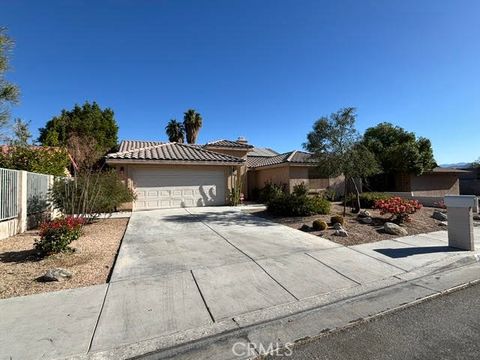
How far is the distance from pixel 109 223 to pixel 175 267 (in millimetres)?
6465

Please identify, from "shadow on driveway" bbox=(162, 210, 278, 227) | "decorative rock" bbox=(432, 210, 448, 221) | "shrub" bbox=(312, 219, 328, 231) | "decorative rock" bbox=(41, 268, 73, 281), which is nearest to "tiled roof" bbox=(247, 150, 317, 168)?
"shadow on driveway" bbox=(162, 210, 278, 227)

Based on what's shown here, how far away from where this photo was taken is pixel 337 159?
11656 mm

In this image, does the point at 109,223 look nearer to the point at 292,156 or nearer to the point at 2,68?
the point at 2,68

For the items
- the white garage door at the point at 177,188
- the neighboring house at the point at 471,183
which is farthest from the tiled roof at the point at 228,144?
the neighboring house at the point at 471,183

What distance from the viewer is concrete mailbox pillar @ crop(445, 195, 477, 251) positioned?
706 centimetres

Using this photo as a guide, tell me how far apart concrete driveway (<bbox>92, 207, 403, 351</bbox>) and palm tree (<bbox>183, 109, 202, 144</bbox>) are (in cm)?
2451

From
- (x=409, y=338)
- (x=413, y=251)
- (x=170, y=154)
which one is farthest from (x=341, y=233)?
(x=170, y=154)

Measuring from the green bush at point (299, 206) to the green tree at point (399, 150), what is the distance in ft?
35.5

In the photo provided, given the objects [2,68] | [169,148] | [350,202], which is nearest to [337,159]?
[350,202]

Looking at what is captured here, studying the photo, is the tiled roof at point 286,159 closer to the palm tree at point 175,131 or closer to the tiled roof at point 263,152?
the tiled roof at point 263,152

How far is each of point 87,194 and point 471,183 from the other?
128ft

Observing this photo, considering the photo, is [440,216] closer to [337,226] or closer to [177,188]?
[337,226]

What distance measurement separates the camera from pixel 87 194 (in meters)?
10.2

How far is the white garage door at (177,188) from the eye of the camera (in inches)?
585
